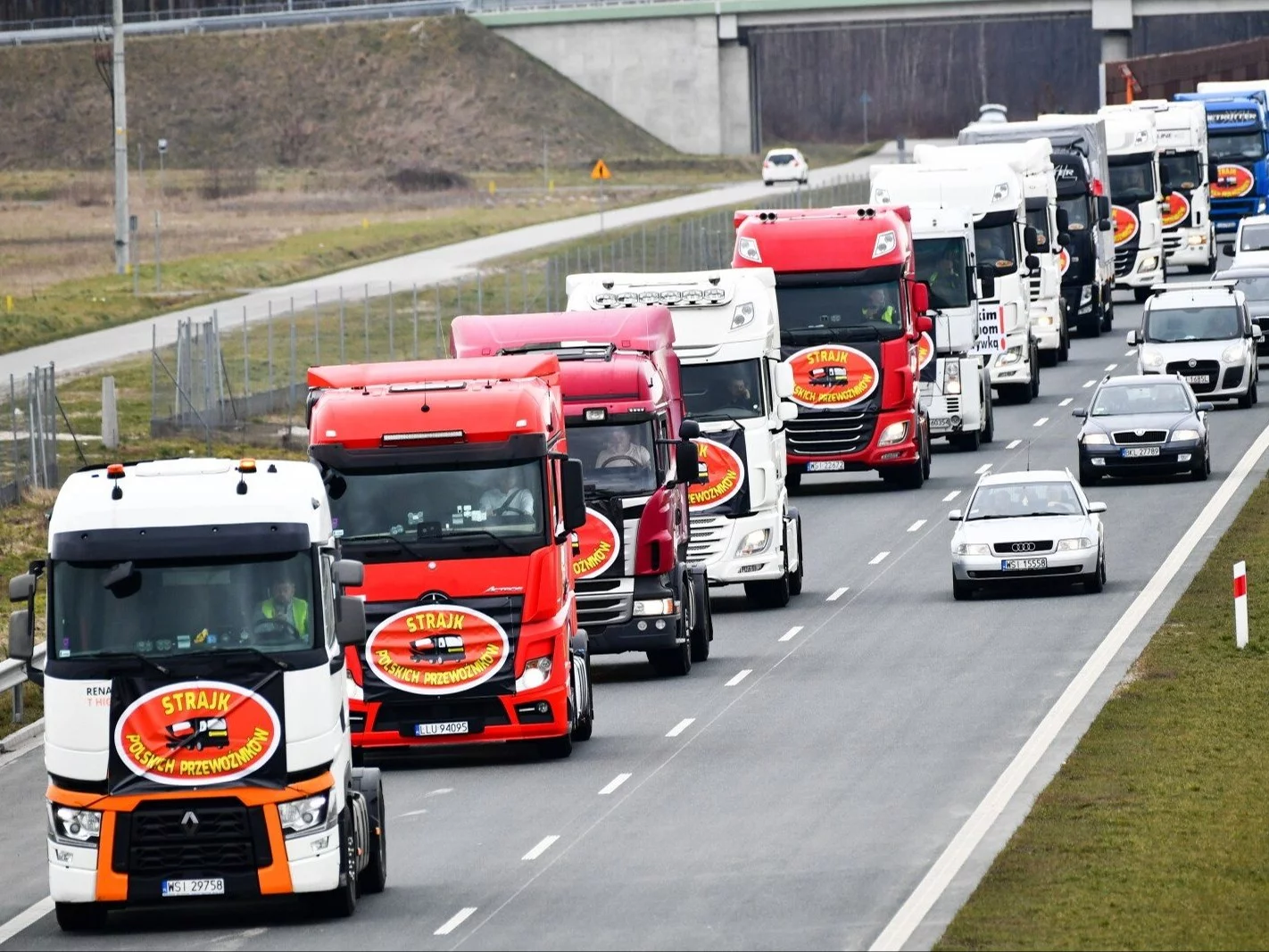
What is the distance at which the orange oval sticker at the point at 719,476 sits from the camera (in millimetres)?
31875

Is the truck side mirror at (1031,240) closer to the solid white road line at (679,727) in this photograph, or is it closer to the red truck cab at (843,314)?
the red truck cab at (843,314)

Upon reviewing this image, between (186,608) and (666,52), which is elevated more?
(666,52)

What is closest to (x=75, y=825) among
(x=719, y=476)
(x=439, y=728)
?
(x=439, y=728)

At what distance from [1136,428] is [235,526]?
26.8 metres

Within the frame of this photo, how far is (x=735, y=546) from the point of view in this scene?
105 feet

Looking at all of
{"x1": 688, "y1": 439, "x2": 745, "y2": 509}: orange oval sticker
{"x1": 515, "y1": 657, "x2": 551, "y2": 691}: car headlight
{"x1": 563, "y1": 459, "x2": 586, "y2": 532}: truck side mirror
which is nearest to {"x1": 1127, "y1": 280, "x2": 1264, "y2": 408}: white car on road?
{"x1": 688, "y1": 439, "x2": 745, "y2": 509}: orange oval sticker

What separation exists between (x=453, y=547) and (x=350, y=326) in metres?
39.8

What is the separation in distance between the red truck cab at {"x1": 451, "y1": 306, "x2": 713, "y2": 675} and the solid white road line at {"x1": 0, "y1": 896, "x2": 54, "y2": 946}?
355 inches

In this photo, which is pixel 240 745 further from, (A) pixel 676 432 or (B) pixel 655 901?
(A) pixel 676 432

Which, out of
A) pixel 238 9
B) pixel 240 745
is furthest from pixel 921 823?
pixel 238 9

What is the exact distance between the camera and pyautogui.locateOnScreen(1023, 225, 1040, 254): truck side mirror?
51625mm

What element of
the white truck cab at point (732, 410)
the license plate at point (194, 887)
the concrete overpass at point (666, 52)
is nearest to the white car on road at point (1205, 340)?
the white truck cab at point (732, 410)

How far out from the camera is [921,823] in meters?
19.8

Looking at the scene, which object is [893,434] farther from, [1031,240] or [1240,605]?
[1240,605]
